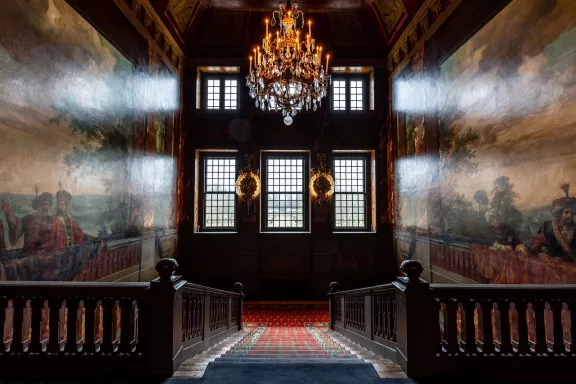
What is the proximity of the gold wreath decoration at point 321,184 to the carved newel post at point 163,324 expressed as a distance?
818 cm

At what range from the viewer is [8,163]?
3.87 meters

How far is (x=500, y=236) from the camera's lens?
513 cm

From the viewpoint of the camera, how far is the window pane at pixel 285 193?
11211 mm

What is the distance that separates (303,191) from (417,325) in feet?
27.8

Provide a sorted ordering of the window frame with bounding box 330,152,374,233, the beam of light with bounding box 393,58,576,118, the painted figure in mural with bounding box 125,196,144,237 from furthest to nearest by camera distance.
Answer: the window frame with bounding box 330,152,374,233
the painted figure in mural with bounding box 125,196,144,237
the beam of light with bounding box 393,58,576,118

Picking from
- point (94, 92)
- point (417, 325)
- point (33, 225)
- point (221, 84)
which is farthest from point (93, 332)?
point (221, 84)

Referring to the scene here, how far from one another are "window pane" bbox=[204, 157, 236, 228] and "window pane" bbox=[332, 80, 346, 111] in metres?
3.97

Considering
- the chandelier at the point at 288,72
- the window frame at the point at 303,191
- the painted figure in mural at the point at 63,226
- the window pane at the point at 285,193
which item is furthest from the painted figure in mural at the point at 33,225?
the window pane at the point at 285,193

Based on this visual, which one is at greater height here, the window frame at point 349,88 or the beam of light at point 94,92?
the window frame at point 349,88

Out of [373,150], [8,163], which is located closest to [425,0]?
[373,150]

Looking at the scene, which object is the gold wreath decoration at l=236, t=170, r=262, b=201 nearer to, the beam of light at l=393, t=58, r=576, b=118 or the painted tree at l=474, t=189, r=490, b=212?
the beam of light at l=393, t=58, r=576, b=118

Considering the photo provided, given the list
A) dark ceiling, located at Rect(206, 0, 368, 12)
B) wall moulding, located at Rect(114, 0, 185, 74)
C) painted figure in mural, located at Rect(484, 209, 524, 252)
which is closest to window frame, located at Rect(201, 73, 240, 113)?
wall moulding, located at Rect(114, 0, 185, 74)

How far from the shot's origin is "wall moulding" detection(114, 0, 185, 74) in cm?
718

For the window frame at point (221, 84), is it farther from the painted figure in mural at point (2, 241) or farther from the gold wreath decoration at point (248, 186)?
the painted figure in mural at point (2, 241)
